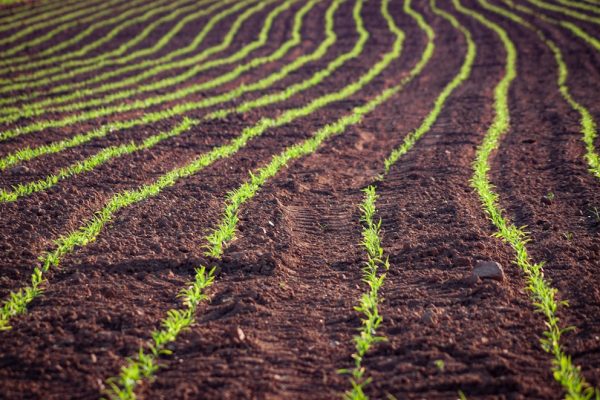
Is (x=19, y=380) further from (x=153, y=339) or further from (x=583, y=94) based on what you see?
(x=583, y=94)

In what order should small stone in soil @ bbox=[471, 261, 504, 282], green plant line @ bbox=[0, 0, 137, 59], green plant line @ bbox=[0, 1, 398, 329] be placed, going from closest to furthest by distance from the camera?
1. green plant line @ bbox=[0, 1, 398, 329]
2. small stone in soil @ bbox=[471, 261, 504, 282]
3. green plant line @ bbox=[0, 0, 137, 59]

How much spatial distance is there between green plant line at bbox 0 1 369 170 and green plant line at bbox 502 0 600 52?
8466mm

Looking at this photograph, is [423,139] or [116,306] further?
[423,139]

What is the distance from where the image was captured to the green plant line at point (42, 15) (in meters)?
25.1

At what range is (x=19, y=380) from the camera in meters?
3.44

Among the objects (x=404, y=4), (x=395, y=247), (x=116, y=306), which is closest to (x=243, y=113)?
(x=395, y=247)

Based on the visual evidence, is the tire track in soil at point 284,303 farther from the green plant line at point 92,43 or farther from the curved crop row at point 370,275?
the green plant line at point 92,43

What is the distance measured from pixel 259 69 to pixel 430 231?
42.3 feet

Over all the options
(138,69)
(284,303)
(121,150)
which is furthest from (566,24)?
(284,303)

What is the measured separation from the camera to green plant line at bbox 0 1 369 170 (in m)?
8.18

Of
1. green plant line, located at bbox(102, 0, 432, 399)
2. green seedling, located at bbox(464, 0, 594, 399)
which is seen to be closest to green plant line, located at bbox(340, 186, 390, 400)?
green seedling, located at bbox(464, 0, 594, 399)

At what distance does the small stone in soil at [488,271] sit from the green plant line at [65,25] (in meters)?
19.4

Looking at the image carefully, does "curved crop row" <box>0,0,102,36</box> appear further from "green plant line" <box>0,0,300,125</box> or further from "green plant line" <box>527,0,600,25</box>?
"green plant line" <box>527,0,600,25</box>

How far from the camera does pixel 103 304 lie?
427 cm
